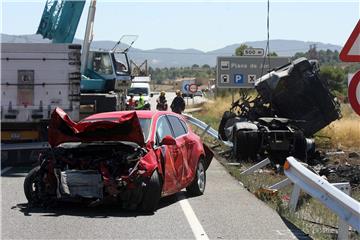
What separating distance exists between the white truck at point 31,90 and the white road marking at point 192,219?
5.60 m

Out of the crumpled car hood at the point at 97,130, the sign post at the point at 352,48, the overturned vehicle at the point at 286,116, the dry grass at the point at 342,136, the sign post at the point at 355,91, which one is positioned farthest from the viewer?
the dry grass at the point at 342,136

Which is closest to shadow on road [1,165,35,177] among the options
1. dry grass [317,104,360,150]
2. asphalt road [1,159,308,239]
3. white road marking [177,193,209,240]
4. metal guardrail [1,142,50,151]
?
metal guardrail [1,142,50,151]

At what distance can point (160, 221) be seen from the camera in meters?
8.97

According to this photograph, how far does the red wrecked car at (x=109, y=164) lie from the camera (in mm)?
9547

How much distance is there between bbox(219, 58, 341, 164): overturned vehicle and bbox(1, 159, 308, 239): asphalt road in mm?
5476

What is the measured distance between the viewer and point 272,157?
17.2 m

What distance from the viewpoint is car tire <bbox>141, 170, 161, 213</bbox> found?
953cm

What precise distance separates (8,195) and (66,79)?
5.18 m

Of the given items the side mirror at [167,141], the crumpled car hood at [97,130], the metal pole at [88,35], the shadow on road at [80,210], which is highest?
the metal pole at [88,35]

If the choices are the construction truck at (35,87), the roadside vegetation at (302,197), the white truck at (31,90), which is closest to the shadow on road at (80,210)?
the roadside vegetation at (302,197)

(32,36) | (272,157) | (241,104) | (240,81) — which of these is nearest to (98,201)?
(272,157)

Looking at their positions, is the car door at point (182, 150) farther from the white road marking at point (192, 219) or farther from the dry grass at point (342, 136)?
the dry grass at point (342, 136)

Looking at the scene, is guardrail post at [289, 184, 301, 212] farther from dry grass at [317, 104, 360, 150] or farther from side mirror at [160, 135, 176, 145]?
dry grass at [317, 104, 360, 150]

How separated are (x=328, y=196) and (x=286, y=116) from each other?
11.0m
